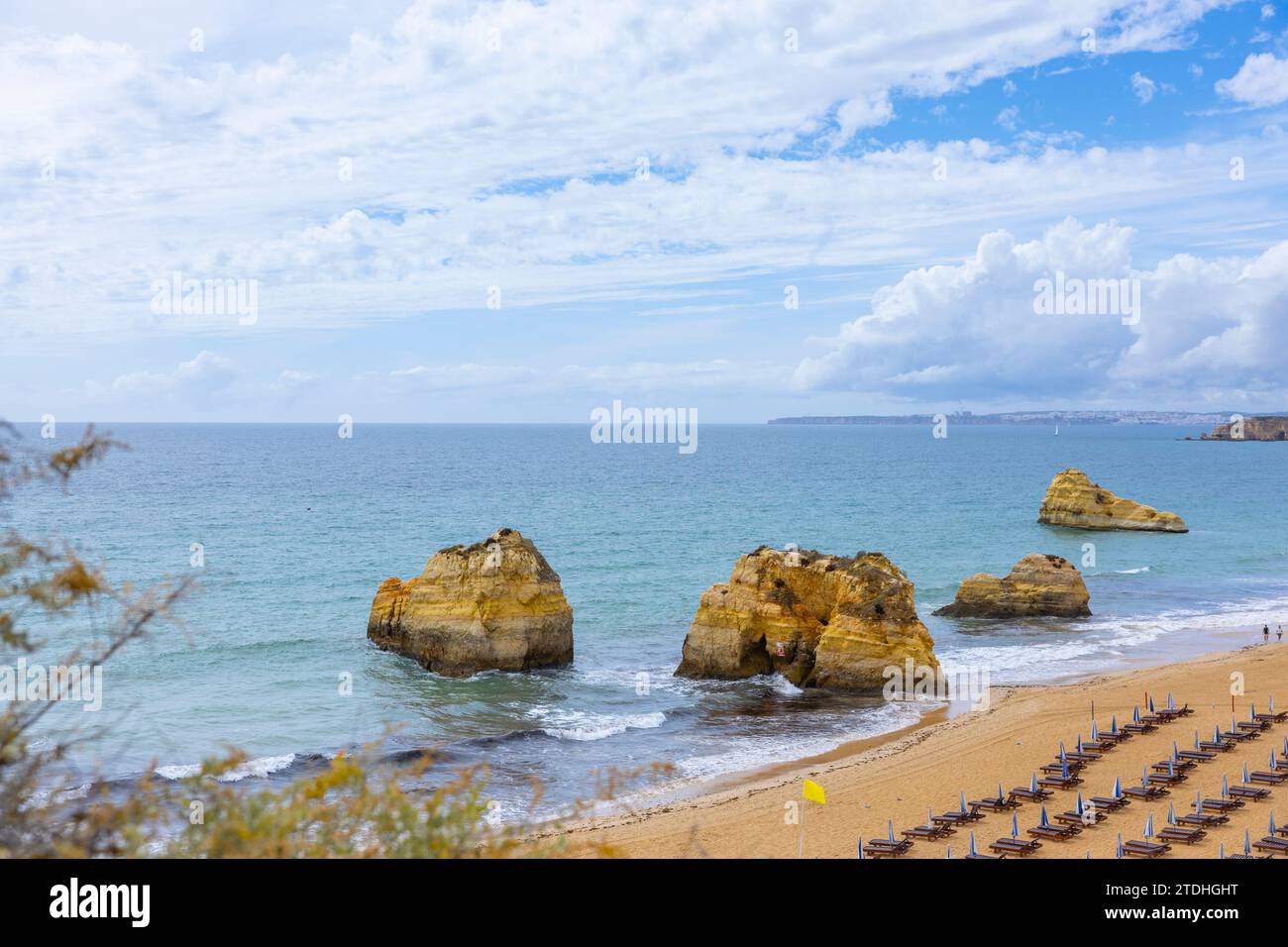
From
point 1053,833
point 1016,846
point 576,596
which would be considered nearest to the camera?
point 1016,846

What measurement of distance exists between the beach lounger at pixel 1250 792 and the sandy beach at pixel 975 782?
0.17 metres

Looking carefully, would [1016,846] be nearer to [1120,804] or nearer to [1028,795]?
[1028,795]

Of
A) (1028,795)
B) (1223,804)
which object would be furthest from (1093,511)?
(1223,804)

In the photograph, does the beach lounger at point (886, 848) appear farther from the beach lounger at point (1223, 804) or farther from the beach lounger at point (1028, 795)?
the beach lounger at point (1223, 804)

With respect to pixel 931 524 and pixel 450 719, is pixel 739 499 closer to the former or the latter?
pixel 931 524

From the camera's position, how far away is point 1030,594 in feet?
168

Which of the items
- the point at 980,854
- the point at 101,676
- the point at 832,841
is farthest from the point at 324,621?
the point at 980,854

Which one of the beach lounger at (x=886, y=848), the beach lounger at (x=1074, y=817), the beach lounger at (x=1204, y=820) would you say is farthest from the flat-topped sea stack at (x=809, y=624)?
the beach lounger at (x=886, y=848)

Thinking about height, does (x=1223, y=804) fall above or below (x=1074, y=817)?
above

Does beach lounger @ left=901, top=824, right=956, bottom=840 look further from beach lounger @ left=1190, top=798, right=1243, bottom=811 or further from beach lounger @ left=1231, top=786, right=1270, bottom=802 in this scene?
beach lounger @ left=1231, top=786, right=1270, bottom=802

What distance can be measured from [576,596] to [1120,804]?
33.1 meters

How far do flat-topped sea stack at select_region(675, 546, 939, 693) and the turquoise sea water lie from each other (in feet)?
3.52

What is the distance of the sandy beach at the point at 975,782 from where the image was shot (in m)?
22.7
